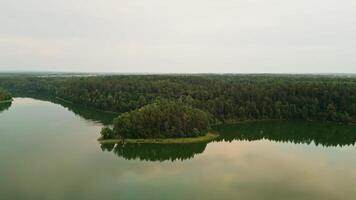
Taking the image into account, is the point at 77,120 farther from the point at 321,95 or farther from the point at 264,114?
the point at 321,95

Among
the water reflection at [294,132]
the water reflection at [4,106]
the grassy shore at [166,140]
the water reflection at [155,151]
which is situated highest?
the grassy shore at [166,140]

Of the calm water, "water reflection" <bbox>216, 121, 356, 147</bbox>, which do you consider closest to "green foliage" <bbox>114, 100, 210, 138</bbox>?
the calm water

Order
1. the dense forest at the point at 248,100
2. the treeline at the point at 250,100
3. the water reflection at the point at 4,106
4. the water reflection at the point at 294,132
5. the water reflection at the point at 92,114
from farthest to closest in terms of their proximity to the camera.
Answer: the water reflection at the point at 4,106, the water reflection at the point at 92,114, the treeline at the point at 250,100, the dense forest at the point at 248,100, the water reflection at the point at 294,132

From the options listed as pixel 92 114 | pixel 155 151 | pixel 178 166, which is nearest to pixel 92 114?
pixel 92 114

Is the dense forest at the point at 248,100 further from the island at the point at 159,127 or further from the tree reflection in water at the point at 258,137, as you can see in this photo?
the island at the point at 159,127

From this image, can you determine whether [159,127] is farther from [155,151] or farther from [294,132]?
[294,132]

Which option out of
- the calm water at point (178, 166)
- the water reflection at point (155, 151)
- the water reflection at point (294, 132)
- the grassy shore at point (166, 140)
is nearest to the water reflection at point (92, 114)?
the calm water at point (178, 166)

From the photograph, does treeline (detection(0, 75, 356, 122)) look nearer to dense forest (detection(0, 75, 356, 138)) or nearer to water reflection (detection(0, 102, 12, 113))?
dense forest (detection(0, 75, 356, 138))
